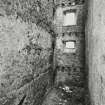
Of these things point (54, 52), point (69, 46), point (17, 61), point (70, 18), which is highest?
point (70, 18)

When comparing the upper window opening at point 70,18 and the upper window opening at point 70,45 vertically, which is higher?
the upper window opening at point 70,18

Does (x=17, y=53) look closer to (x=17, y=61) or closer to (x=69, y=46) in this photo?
(x=17, y=61)

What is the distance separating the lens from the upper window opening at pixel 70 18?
16.6 feet

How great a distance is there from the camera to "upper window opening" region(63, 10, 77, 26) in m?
5.07

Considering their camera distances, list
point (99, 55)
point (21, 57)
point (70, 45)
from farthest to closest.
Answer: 1. point (70, 45)
2. point (21, 57)
3. point (99, 55)

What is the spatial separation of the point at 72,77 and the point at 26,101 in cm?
323

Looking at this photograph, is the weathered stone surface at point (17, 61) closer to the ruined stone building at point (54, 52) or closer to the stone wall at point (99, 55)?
the ruined stone building at point (54, 52)

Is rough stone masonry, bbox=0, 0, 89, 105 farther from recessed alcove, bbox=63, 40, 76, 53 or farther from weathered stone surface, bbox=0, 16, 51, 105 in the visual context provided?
recessed alcove, bbox=63, 40, 76, 53

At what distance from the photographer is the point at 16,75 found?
193cm

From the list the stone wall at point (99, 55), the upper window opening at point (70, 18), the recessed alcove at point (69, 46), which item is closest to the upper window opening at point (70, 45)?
the recessed alcove at point (69, 46)

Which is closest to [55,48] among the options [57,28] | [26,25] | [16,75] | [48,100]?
[57,28]

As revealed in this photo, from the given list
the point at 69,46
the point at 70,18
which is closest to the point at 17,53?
the point at 69,46

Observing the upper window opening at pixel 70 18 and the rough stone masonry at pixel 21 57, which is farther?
the upper window opening at pixel 70 18

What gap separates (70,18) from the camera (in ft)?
16.8
